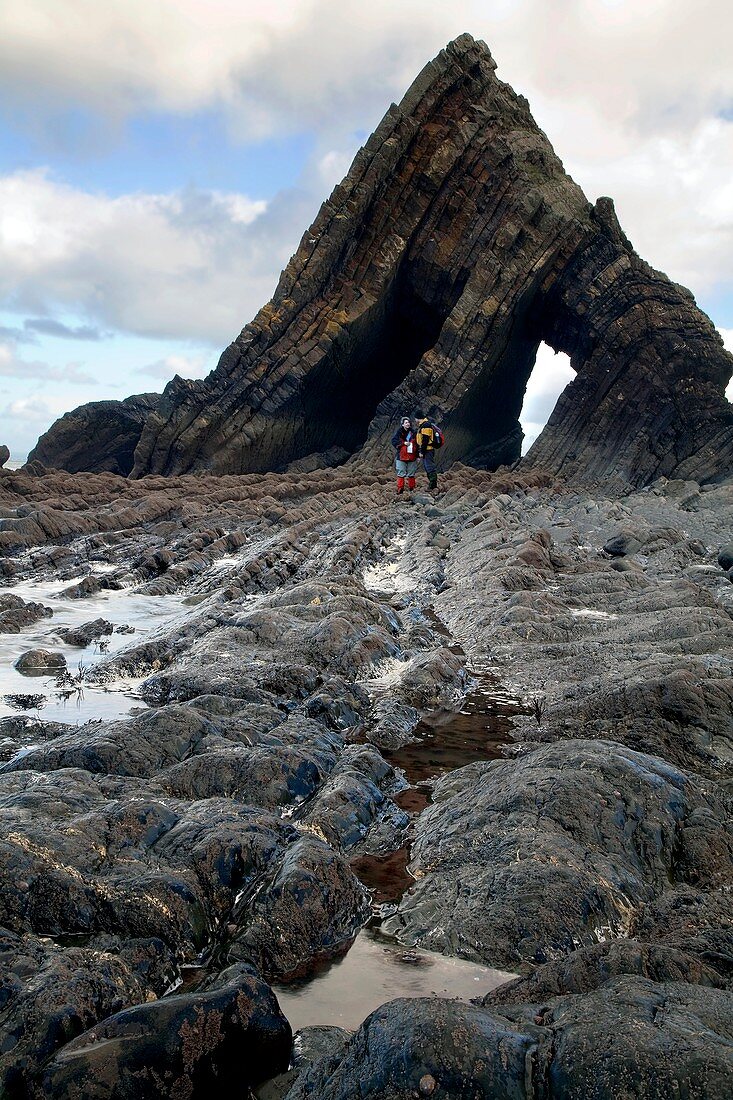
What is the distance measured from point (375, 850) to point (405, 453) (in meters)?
20.7

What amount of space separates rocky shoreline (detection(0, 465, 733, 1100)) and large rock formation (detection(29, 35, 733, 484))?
23054mm

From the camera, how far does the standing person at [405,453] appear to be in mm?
24688

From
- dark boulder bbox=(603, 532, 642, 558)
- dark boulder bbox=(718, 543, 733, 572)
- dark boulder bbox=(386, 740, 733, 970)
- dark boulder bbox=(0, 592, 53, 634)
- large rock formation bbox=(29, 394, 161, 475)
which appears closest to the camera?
dark boulder bbox=(386, 740, 733, 970)

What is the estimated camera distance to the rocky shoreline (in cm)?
254

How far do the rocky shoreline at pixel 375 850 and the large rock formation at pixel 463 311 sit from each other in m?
23.1

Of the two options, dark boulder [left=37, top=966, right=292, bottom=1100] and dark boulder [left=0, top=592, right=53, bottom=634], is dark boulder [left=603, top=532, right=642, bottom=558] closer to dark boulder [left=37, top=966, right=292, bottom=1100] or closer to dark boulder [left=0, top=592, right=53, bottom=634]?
dark boulder [left=0, top=592, right=53, bottom=634]

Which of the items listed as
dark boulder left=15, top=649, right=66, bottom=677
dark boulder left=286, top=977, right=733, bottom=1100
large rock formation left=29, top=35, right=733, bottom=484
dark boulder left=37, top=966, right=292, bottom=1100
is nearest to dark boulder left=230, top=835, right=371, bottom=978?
dark boulder left=37, top=966, right=292, bottom=1100

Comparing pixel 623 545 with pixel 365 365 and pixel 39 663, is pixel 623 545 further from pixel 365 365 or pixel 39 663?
pixel 365 365

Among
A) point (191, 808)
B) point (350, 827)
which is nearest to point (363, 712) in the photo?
point (350, 827)

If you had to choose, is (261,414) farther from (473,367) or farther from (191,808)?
(191,808)

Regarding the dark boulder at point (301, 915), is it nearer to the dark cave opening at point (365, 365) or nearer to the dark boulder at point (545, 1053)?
the dark boulder at point (545, 1053)

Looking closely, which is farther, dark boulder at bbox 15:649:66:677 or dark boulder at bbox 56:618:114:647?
dark boulder at bbox 56:618:114:647

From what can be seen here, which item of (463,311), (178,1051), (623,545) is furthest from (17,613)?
(463,311)

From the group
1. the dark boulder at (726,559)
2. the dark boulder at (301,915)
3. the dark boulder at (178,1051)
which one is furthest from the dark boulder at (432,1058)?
the dark boulder at (726,559)
